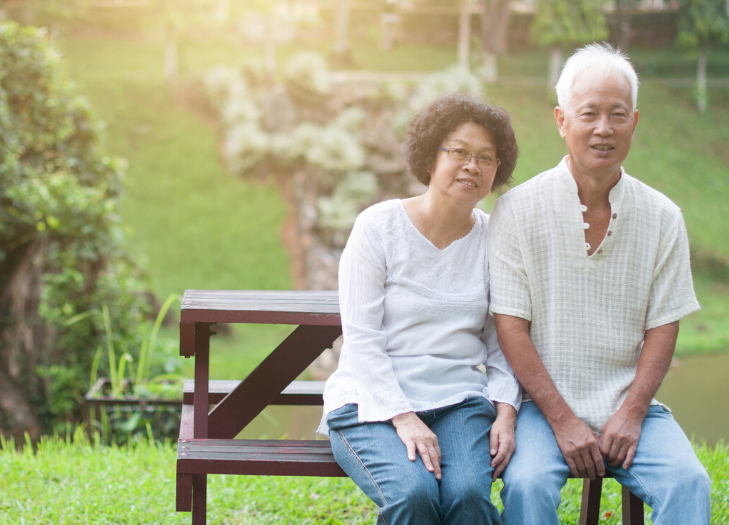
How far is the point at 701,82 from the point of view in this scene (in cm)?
1358

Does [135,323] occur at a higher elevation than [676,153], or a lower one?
lower

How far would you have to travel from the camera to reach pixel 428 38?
44.6 ft

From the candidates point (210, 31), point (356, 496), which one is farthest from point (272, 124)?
point (356, 496)

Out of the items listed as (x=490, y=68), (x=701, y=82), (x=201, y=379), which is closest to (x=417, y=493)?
(x=201, y=379)

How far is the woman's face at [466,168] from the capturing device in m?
1.78

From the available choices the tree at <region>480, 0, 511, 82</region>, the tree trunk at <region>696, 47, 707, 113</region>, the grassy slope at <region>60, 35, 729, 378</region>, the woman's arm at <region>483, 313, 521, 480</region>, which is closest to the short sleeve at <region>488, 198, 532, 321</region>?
the woman's arm at <region>483, 313, 521, 480</region>

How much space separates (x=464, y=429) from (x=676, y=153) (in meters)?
11.7

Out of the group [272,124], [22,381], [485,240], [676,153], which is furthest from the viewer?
[676,153]

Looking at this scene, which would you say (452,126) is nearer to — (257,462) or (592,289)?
(592,289)

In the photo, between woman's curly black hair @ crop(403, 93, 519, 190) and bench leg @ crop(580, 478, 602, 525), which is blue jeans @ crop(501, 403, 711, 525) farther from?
woman's curly black hair @ crop(403, 93, 519, 190)

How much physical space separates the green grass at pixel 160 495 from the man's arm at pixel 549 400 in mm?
662

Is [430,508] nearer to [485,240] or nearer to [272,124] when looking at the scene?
[485,240]

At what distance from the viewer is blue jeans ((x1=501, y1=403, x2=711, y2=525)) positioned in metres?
1.58

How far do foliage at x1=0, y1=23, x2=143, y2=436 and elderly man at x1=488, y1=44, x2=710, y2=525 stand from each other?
2897 millimetres
